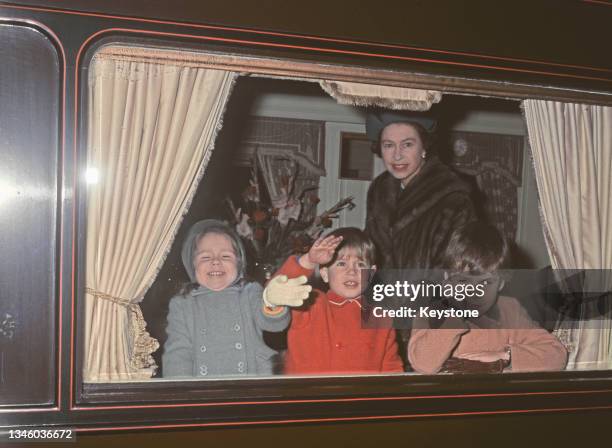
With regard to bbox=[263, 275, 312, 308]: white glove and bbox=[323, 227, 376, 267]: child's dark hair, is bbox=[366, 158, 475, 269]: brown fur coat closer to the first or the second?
bbox=[323, 227, 376, 267]: child's dark hair

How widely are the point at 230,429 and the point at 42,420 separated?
0.57m

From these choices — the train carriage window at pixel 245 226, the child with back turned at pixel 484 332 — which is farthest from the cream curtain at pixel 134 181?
the child with back turned at pixel 484 332

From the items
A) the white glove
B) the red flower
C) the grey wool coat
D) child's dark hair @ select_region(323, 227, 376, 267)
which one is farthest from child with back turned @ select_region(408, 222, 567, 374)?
the red flower

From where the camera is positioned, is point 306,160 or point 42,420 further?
point 306,160

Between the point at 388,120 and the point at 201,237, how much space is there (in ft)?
3.02

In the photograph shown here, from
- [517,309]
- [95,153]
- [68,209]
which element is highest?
[95,153]

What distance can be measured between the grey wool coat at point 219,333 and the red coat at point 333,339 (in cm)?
9

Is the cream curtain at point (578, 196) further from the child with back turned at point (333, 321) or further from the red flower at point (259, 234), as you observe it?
the red flower at point (259, 234)

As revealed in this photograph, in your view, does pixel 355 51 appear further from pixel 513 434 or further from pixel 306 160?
pixel 513 434

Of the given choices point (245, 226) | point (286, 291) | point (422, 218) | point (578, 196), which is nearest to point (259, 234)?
point (245, 226)

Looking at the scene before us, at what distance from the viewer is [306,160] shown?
3430 millimetres

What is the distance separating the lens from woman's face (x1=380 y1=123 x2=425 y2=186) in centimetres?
270

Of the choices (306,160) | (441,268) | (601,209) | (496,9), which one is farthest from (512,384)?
(306,160)

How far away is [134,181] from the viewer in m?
2.07
